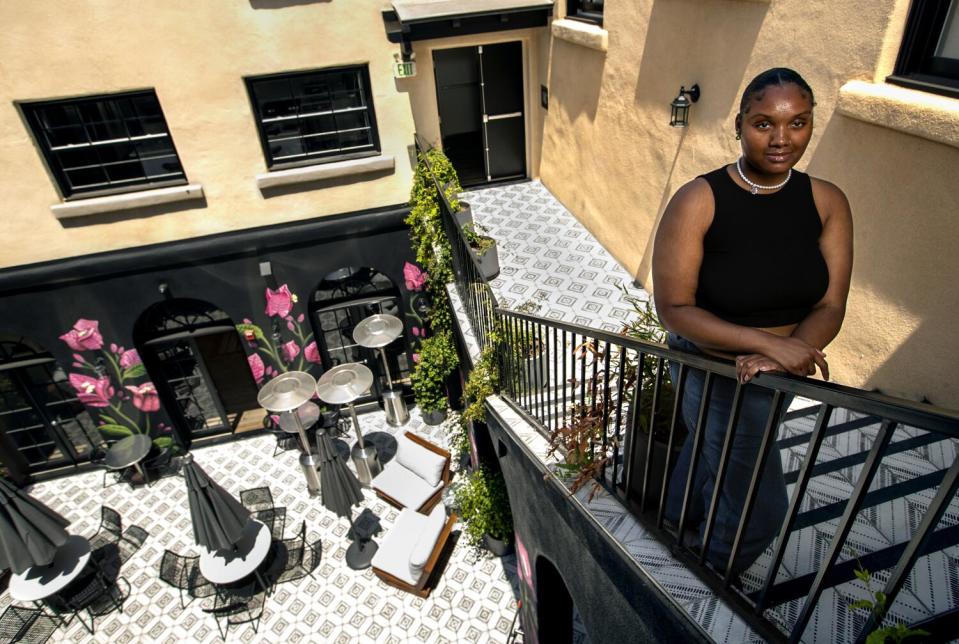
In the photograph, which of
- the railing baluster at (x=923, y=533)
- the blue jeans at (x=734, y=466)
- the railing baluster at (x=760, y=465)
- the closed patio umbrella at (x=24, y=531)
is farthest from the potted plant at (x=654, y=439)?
the closed patio umbrella at (x=24, y=531)

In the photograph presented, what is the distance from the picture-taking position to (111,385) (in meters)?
9.83

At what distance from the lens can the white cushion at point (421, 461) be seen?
9.19 m

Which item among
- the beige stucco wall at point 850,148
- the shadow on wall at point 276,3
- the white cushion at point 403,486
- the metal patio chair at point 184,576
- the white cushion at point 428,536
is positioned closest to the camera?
the beige stucco wall at point 850,148

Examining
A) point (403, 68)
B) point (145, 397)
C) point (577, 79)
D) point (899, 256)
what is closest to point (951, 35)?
point (899, 256)

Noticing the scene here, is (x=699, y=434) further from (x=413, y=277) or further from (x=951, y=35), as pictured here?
(x=413, y=277)

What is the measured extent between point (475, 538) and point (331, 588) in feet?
7.54

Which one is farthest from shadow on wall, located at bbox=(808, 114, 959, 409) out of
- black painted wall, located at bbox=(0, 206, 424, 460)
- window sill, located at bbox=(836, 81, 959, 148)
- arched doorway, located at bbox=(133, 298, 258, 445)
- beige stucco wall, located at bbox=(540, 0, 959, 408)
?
arched doorway, located at bbox=(133, 298, 258, 445)

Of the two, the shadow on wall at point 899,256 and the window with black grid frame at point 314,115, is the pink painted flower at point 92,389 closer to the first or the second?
the window with black grid frame at point 314,115

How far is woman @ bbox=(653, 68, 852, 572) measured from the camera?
201 centimetres

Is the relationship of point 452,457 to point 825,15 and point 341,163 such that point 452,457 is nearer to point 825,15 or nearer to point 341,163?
point 341,163

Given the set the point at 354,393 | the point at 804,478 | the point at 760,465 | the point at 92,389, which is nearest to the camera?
the point at 804,478

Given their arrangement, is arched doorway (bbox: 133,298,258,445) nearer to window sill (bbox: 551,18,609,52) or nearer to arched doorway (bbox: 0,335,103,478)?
arched doorway (bbox: 0,335,103,478)

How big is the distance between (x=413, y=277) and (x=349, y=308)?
1.44 metres

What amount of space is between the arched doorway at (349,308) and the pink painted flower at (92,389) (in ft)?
12.4
